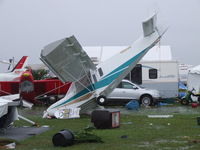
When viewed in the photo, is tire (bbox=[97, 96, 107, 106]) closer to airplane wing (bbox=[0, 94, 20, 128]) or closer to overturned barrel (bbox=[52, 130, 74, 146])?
airplane wing (bbox=[0, 94, 20, 128])

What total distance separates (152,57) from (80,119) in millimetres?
13529

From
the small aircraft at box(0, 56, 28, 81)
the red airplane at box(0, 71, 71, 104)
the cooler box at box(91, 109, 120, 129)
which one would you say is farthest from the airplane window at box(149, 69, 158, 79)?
the cooler box at box(91, 109, 120, 129)

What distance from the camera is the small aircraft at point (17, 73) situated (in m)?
33.2

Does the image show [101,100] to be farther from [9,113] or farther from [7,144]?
[7,144]

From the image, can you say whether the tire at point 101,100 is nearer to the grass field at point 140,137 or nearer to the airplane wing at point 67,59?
the airplane wing at point 67,59

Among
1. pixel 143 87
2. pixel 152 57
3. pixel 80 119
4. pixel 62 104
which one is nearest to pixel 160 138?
pixel 80 119

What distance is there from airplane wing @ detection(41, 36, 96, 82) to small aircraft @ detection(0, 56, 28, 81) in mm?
14207

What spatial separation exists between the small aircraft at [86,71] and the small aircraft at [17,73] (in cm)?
1380

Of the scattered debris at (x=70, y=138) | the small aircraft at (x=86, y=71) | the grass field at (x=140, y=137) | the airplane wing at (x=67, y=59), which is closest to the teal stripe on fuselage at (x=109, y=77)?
the small aircraft at (x=86, y=71)

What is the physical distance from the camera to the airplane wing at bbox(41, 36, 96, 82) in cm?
1648

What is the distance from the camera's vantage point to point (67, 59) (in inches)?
687

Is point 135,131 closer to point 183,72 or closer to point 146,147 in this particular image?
point 146,147

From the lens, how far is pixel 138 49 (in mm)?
19766

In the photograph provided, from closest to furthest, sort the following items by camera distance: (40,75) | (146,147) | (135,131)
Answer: (146,147) < (135,131) < (40,75)
